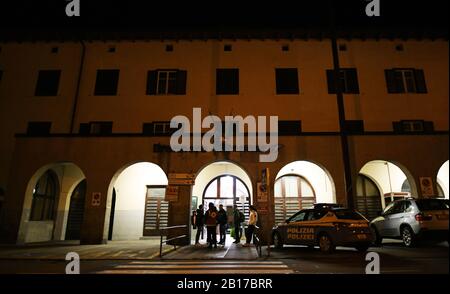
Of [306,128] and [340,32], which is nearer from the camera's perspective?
[306,128]

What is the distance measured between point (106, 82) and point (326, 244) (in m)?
15.7

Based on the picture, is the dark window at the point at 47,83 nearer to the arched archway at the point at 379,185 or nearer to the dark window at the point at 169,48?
the dark window at the point at 169,48

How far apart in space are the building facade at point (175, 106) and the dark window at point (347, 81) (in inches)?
2.8

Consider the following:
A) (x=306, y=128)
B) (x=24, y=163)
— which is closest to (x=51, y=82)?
(x=24, y=163)

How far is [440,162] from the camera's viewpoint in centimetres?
1315

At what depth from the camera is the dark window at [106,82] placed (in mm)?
17766

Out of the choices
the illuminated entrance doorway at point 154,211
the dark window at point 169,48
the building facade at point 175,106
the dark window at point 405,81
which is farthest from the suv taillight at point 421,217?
the dark window at point 169,48

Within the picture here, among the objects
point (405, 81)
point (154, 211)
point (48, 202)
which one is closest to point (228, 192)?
point (154, 211)

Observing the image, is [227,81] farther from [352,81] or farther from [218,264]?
[218,264]

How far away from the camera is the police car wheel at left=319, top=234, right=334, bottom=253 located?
966 cm

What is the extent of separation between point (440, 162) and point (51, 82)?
22434 millimetres

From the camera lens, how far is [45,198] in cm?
1593

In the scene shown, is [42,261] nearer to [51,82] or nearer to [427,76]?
[51,82]
